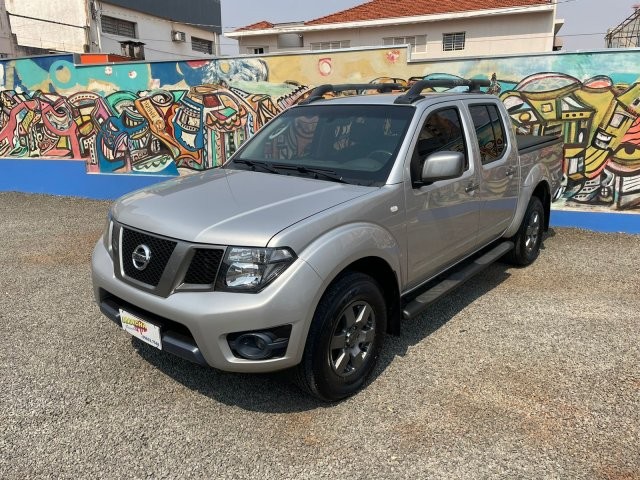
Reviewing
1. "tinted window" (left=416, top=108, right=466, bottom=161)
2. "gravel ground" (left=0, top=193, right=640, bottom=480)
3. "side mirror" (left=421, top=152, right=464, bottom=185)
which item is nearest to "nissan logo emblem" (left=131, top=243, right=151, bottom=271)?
"gravel ground" (left=0, top=193, right=640, bottom=480)

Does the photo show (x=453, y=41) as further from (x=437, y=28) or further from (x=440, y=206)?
(x=440, y=206)

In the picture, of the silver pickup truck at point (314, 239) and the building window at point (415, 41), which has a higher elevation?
the building window at point (415, 41)

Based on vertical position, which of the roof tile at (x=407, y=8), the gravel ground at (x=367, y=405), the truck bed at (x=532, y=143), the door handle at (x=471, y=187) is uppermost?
the roof tile at (x=407, y=8)

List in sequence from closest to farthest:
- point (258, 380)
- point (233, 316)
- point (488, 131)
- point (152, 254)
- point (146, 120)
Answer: point (233, 316) < point (152, 254) < point (258, 380) < point (488, 131) < point (146, 120)

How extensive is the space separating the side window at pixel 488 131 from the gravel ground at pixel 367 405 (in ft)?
4.49

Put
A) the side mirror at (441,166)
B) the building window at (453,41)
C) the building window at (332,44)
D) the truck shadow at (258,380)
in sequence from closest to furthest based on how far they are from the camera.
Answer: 1. the truck shadow at (258,380)
2. the side mirror at (441,166)
3. the building window at (453,41)
4. the building window at (332,44)

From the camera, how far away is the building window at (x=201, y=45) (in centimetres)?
3662

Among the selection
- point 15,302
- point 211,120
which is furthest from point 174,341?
point 211,120

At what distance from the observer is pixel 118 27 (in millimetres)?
29906

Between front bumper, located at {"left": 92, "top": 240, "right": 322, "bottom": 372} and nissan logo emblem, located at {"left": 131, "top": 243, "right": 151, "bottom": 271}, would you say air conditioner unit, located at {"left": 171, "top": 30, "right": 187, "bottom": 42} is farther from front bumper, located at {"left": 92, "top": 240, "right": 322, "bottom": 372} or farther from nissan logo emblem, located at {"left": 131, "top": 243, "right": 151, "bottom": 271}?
front bumper, located at {"left": 92, "top": 240, "right": 322, "bottom": 372}

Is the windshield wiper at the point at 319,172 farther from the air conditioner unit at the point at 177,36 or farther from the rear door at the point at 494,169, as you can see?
the air conditioner unit at the point at 177,36

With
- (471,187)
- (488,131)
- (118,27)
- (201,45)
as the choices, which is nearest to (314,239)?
(471,187)

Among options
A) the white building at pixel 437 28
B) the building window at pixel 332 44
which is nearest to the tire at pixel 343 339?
the white building at pixel 437 28

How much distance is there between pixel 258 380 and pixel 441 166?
187 centimetres
